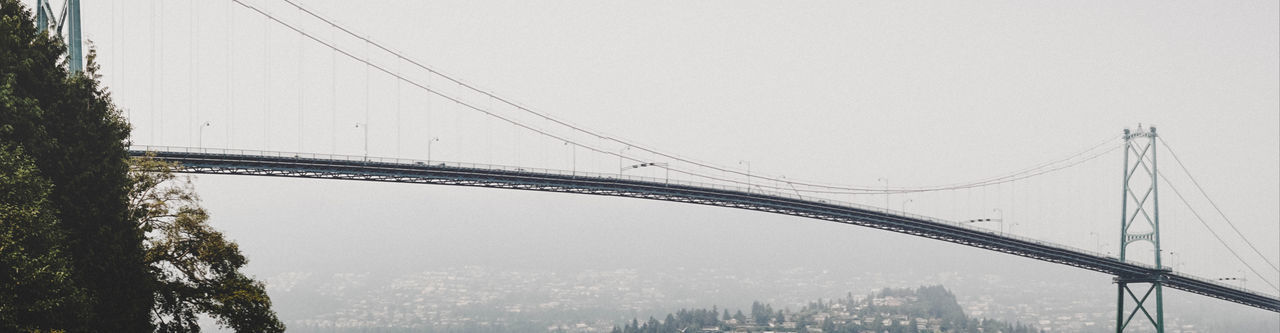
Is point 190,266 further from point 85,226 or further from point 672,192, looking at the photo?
point 672,192

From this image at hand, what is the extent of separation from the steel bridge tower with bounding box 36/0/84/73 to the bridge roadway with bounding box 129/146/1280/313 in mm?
6600

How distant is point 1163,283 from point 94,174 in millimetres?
64409

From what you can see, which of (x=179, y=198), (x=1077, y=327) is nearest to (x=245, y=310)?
(x=179, y=198)

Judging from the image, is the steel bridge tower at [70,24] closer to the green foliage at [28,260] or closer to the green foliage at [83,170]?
the green foliage at [83,170]

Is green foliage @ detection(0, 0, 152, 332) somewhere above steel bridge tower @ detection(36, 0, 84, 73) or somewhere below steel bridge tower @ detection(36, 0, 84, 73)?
below

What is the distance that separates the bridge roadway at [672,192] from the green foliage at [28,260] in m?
15.8

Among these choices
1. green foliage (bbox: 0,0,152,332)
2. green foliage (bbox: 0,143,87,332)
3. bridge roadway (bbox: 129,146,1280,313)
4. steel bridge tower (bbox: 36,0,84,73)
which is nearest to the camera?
green foliage (bbox: 0,143,87,332)

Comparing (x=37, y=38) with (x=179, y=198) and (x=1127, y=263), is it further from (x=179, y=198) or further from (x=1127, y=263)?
(x=1127, y=263)

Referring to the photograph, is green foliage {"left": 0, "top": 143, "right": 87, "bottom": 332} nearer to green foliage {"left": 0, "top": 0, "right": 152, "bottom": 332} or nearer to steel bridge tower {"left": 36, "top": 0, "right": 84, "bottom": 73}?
green foliage {"left": 0, "top": 0, "right": 152, "bottom": 332}

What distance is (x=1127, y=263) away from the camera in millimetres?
63812

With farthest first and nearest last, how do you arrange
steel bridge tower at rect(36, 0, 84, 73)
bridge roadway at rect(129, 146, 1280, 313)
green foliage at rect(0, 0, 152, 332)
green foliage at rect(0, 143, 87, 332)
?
bridge roadway at rect(129, 146, 1280, 313)
steel bridge tower at rect(36, 0, 84, 73)
green foliage at rect(0, 0, 152, 332)
green foliage at rect(0, 143, 87, 332)

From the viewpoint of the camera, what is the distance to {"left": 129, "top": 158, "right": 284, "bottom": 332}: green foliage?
23.3m

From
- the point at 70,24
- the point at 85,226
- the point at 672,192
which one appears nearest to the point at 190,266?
the point at 85,226

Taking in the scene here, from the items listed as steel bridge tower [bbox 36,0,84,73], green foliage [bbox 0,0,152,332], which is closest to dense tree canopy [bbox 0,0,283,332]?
green foliage [bbox 0,0,152,332]
